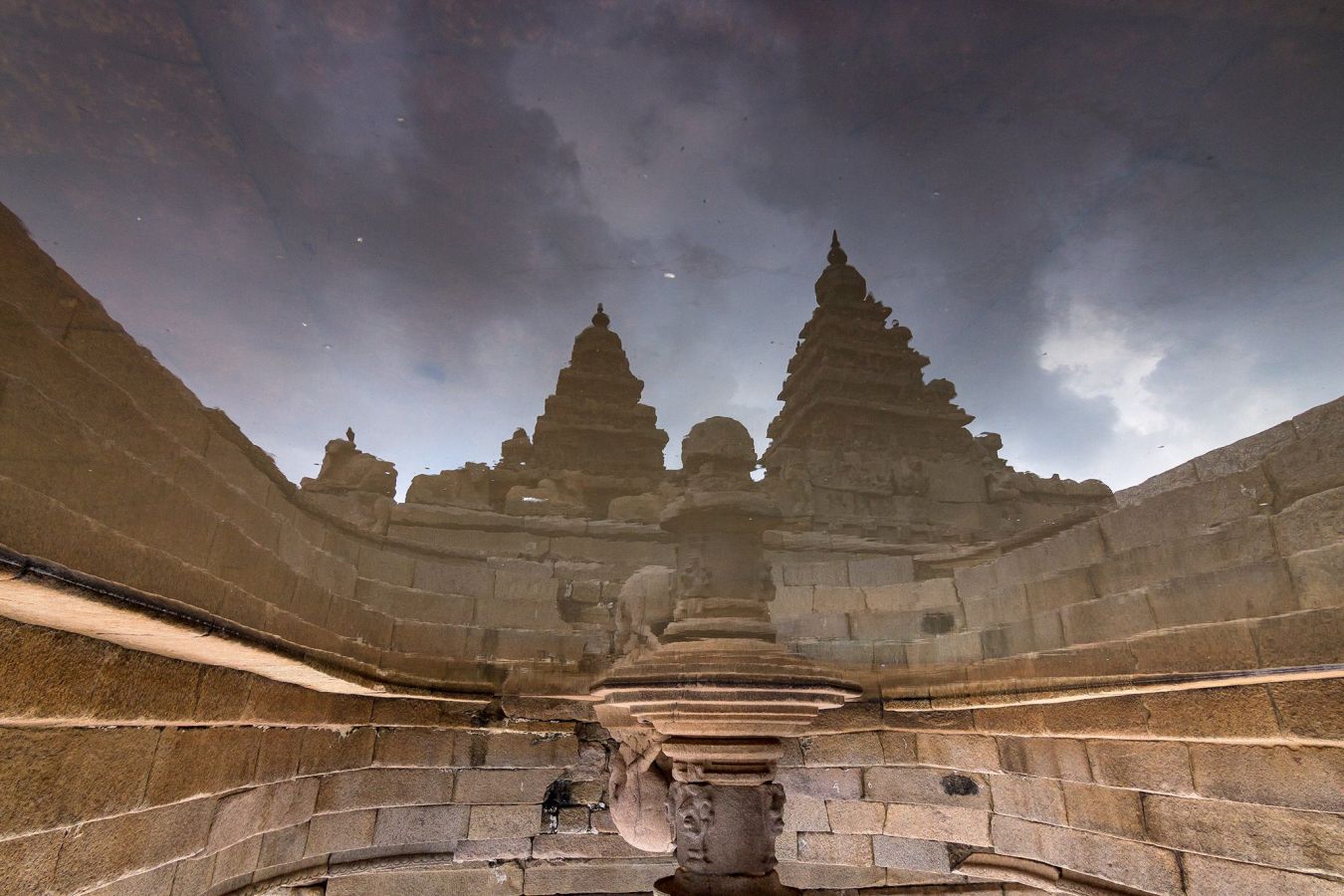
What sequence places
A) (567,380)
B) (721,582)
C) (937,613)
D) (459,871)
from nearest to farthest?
(721,582) → (459,871) → (937,613) → (567,380)

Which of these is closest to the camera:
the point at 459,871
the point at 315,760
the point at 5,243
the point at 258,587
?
the point at 5,243

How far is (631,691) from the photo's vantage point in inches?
132

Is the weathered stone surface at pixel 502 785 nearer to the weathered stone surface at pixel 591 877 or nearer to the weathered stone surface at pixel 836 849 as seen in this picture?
the weathered stone surface at pixel 591 877

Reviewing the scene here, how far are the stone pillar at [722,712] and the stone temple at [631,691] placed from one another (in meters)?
0.02

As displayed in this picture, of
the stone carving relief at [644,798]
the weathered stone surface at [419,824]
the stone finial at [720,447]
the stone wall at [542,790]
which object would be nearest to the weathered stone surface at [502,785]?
the stone wall at [542,790]

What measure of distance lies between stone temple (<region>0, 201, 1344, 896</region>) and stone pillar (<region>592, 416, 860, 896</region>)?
0.02 meters

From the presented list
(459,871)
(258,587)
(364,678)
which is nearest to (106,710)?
(258,587)

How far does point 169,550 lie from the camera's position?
2.28 metres

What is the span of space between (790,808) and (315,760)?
391 cm

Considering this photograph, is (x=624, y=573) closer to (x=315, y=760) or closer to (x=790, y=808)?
(x=790, y=808)

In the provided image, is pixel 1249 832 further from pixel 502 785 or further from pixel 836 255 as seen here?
pixel 836 255

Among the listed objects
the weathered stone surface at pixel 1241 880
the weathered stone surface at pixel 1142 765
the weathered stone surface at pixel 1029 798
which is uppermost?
the weathered stone surface at pixel 1142 765

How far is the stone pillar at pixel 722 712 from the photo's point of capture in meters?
3.31

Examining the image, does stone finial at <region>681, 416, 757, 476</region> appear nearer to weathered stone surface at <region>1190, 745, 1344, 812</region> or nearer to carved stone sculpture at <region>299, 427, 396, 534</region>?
weathered stone surface at <region>1190, 745, 1344, 812</region>
